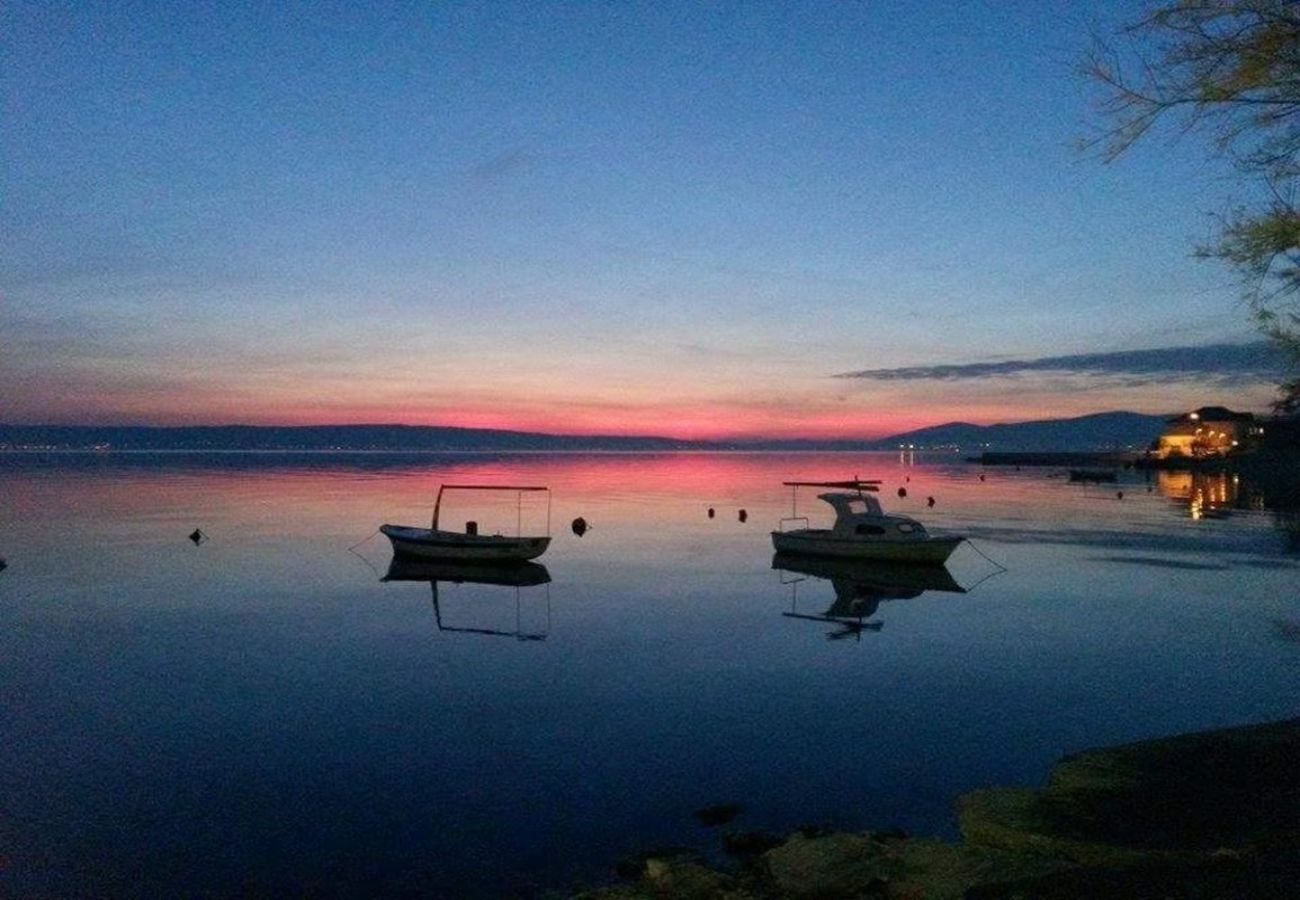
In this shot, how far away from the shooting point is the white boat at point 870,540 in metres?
41.8

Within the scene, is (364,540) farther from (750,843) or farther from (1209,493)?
(1209,493)

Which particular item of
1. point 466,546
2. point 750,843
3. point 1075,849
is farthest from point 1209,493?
point 750,843

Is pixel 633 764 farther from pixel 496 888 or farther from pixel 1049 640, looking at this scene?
pixel 1049 640

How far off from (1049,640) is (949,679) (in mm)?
6702

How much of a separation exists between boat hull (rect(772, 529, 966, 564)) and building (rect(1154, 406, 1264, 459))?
135 m

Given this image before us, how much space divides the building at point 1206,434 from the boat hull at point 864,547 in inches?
5323

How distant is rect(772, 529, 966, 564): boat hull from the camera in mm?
41562

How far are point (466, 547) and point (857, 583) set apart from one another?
64.1ft

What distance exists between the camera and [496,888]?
39.5ft

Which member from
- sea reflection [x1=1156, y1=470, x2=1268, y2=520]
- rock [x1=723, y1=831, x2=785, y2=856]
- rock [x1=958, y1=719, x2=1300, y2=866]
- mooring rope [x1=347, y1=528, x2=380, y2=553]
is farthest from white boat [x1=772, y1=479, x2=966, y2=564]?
sea reflection [x1=1156, y1=470, x2=1268, y2=520]

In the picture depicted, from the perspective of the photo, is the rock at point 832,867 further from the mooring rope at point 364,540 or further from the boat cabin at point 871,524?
the mooring rope at point 364,540

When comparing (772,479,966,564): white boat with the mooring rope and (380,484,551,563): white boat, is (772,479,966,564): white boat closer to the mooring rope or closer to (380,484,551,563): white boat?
(380,484,551,563): white boat

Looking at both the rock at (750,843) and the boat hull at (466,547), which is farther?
the boat hull at (466,547)

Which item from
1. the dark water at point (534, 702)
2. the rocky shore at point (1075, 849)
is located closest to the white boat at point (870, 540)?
the dark water at point (534, 702)
